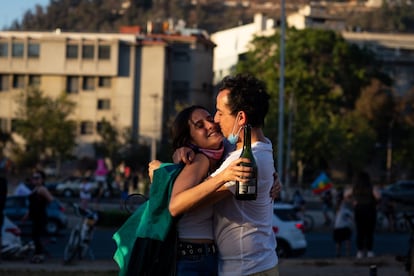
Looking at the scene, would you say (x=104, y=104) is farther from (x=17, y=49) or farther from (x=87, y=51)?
(x=17, y=49)

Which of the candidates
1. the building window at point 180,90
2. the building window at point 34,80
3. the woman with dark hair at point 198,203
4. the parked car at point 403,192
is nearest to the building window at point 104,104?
the building window at point 34,80

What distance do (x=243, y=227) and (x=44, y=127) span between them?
7410 centimetres

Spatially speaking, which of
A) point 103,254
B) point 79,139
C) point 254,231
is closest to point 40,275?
point 103,254

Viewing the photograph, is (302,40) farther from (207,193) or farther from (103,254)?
(207,193)

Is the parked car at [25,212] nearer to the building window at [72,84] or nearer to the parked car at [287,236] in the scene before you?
the parked car at [287,236]

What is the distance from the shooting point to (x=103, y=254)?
22922 mm

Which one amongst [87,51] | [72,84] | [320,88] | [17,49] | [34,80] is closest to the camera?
[320,88]

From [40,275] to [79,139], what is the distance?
7890cm

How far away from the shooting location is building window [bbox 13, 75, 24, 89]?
93.4m

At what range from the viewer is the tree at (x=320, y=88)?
6938 centimetres

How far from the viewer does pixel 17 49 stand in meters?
92.6

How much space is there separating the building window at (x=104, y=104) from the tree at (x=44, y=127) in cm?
1121

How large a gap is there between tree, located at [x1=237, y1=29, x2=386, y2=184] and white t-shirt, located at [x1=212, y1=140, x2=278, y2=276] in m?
60.7

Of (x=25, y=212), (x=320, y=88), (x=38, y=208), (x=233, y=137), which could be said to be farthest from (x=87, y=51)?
(x=233, y=137)
